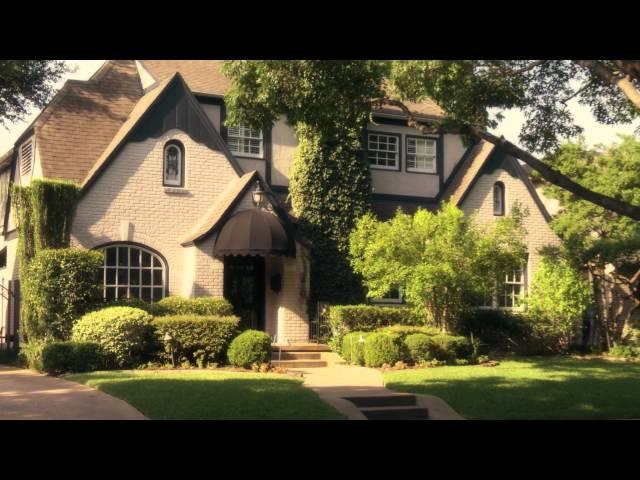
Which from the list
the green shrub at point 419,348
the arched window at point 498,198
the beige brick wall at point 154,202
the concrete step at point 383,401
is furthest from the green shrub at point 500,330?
the concrete step at point 383,401

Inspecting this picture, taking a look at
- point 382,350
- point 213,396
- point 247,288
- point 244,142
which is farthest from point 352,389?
point 244,142

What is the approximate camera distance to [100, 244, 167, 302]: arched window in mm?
22781

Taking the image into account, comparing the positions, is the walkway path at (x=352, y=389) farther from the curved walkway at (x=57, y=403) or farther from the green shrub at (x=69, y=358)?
the green shrub at (x=69, y=358)

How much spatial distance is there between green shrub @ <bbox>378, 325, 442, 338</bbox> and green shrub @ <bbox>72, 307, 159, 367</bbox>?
6266mm

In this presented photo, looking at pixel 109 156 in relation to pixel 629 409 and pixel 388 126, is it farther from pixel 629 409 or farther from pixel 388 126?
pixel 629 409

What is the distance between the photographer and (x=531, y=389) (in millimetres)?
16234

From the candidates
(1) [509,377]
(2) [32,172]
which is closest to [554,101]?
(1) [509,377]

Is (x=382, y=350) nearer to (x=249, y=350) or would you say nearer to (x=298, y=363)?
(x=298, y=363)

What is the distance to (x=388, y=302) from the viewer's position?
26.4 meters

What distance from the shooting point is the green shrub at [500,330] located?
84.4ft

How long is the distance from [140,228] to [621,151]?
15.5m

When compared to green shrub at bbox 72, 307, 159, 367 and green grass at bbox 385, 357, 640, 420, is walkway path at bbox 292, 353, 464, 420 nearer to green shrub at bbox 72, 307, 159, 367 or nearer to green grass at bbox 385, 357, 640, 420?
green grass at bbox 385, 357, 640, 420

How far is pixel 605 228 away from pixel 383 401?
15.3 m

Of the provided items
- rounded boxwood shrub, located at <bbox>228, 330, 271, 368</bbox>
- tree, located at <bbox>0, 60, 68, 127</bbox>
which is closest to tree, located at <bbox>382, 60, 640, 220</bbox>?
rounded boxwood shrub, located at <bbox>228, 330, 271, 368</bbox>
